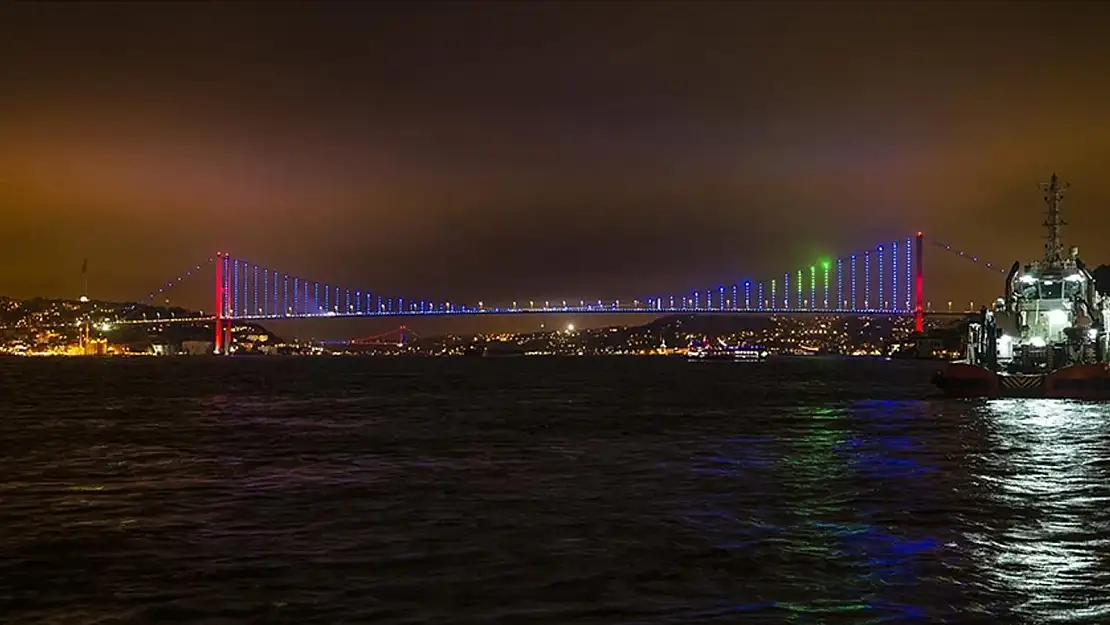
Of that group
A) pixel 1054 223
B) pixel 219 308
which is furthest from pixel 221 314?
pixel 1054 223

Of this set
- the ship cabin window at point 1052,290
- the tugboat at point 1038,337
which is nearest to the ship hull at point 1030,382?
the tugboat at point 1038,337

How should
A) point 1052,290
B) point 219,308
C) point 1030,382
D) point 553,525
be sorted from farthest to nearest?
1. point 219,308
2. point 1052,290
3. point 1030,382
4. point 553,525

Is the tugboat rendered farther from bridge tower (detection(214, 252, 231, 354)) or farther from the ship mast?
bridge tower (detection(214, 252, 231, 354))

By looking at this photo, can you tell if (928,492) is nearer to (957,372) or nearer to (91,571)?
(91,571)

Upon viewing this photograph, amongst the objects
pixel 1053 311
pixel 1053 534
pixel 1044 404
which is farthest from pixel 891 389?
pixel 1053 534

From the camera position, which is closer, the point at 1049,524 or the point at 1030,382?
the point at 1049,524

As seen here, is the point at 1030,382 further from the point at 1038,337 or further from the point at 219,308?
the point at 219,308
